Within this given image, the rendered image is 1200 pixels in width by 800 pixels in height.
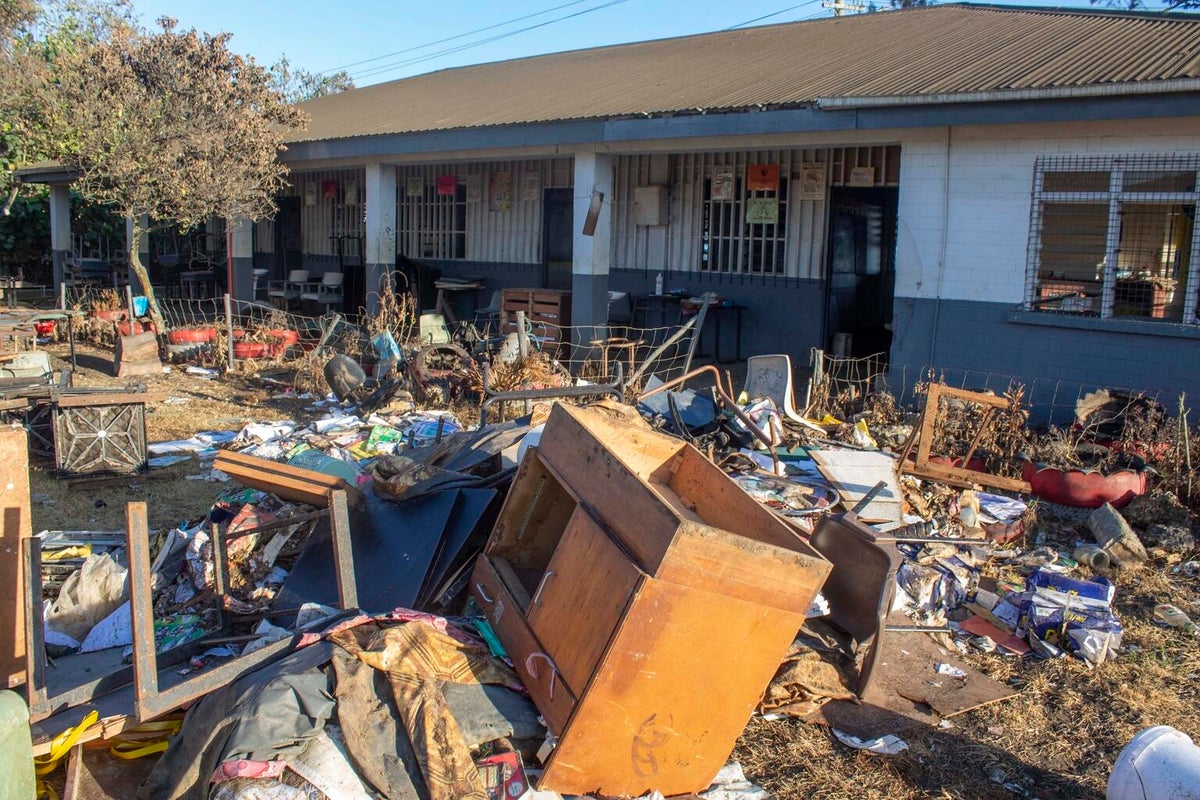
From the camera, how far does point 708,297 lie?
11867 millimetres

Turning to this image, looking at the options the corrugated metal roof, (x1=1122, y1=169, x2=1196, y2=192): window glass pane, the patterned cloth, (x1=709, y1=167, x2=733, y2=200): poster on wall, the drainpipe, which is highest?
the corrugated metal roof

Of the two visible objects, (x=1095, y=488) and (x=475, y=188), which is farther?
(x=475, y=188)

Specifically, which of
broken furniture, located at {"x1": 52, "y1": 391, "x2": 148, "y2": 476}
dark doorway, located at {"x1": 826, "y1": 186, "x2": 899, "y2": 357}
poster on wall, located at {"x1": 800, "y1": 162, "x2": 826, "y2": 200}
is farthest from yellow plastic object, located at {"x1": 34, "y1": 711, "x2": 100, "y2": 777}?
poster on wall, located at {"x1": 800, "y1": 162, "x2": 826, "y2": 200}

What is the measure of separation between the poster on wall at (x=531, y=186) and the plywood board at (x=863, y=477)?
932cm

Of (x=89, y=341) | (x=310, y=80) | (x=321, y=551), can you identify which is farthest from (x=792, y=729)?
(x=310, y=80)

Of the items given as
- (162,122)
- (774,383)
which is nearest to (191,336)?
(162,122)

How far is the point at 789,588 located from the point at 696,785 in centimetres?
86

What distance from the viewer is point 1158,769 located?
3.48 meters

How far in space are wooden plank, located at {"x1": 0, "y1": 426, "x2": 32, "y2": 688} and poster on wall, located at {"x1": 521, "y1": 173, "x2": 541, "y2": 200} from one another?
1186cm

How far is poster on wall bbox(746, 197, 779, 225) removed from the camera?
12.8 m

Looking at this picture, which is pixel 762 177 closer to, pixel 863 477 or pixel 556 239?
pixel 556 239

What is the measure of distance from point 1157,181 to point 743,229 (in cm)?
565

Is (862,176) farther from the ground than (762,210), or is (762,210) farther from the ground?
(862,176)

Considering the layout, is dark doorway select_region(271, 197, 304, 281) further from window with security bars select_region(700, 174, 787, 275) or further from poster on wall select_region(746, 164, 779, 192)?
poster on wall select_region(746, 164, 779, 192)
